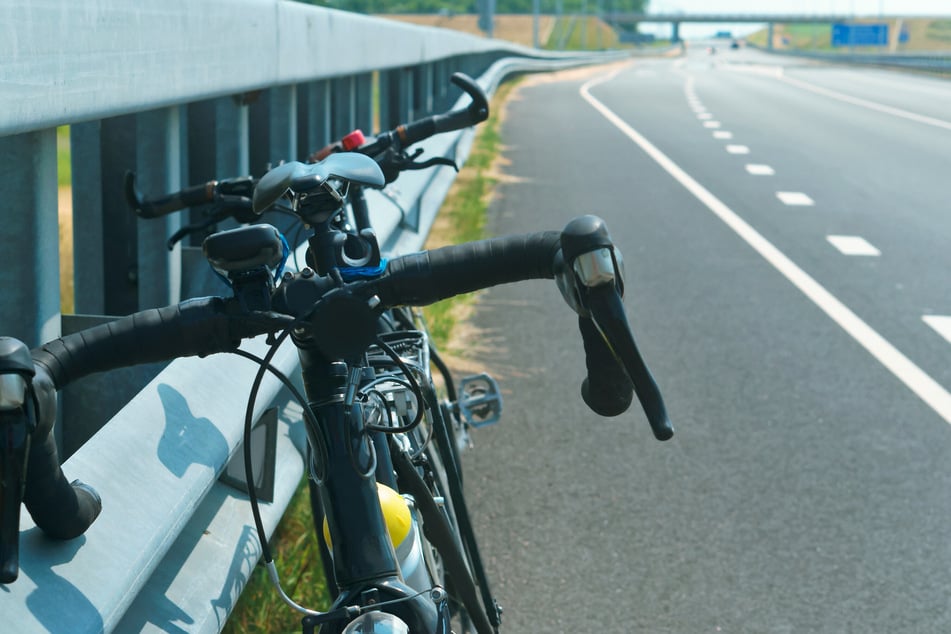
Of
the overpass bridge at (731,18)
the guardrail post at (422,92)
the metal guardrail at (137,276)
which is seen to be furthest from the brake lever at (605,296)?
the overpass bridge at (731,18)

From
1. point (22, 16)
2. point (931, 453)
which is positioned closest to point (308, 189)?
point (22, 16)

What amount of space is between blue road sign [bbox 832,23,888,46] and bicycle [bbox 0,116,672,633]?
407 ft

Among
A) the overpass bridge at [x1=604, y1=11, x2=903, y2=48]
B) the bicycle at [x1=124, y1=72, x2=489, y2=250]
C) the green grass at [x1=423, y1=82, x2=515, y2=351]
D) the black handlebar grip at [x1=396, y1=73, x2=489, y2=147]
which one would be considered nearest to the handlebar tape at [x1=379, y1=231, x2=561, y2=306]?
the bicycle at [x1=124, y1=72, x2=489, y2=250]

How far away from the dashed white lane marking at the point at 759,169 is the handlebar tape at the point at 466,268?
46.8 ft

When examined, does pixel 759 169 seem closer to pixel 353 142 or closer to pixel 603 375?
pixel 353 142

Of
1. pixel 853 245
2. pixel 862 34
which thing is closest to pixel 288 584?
pixel 853 245

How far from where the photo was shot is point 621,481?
17.4ft

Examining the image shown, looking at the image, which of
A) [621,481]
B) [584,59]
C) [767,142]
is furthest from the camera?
[584,59]

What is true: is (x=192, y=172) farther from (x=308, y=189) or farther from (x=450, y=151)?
(x=450, y=151)

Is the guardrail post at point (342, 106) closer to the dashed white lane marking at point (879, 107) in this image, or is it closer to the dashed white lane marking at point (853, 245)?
the dashed white lane marking at point (853, 245)

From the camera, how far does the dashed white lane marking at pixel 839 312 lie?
21.5ft

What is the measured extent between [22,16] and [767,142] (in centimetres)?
1887

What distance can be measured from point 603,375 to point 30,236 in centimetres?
117

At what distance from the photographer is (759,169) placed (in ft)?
54.1
